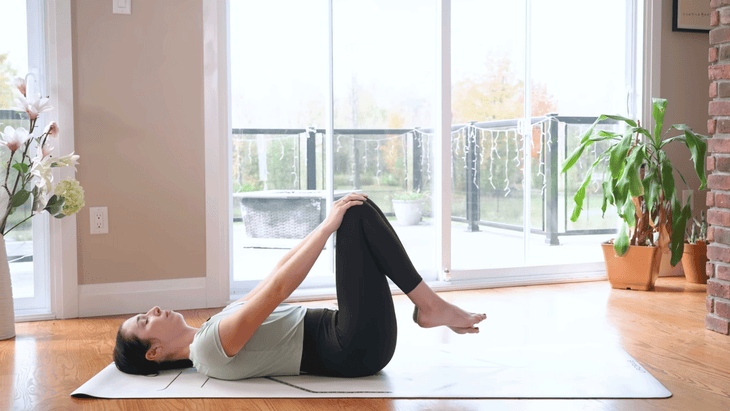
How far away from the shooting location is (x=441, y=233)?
12.3ft

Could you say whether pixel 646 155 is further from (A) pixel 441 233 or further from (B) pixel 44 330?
(B) pixel 44 330

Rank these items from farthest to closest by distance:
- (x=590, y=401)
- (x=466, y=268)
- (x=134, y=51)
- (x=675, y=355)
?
(x=466, y=268), (x=134, y=51), (x=675, y=355), (x=590, y=401)

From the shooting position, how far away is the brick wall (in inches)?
103

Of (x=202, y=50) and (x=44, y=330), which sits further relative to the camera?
(x=202, y=50)

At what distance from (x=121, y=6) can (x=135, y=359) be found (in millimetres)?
1857

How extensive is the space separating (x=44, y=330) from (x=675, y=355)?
2.61 m

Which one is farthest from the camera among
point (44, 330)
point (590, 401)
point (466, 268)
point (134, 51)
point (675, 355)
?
point (466, 268)

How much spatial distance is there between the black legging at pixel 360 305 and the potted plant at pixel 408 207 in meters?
1.78

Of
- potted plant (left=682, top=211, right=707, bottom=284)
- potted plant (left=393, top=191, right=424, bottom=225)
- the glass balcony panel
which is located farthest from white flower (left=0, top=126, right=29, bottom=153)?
potted plant (left=682, top=211, right=707, bottom=284)

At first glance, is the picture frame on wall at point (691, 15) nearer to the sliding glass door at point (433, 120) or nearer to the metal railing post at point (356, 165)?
the sliding glass door at point (433, 120)

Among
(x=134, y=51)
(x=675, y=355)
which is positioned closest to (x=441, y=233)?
(x=675, y=355)

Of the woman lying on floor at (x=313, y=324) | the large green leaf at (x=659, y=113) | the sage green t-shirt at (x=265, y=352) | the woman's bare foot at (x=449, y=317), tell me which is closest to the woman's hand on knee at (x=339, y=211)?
the woman lying on floor at (x=313, y=324)

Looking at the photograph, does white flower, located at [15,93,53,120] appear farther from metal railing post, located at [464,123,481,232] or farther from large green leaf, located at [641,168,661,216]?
large green leaf, located at [641,168,661,216]

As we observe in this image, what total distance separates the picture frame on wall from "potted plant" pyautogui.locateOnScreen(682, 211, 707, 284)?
1.23 metres
